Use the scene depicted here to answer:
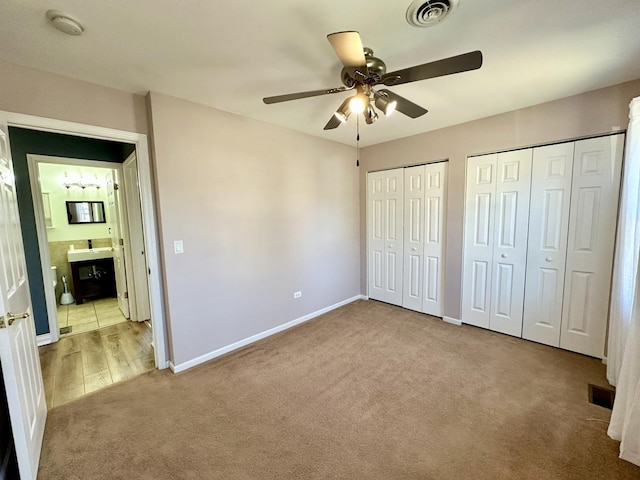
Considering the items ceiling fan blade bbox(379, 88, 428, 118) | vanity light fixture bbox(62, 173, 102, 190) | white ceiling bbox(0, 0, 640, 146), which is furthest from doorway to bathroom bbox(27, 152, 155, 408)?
ceiling fan blade bbox(379, 88, 428, 118)

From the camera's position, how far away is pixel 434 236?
353 cm

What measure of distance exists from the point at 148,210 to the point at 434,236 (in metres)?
3.25

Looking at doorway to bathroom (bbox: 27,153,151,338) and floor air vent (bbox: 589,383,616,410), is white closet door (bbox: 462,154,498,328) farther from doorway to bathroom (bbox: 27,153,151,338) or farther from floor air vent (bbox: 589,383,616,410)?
doorway to bathroom (bbox: 27,153,151,338)

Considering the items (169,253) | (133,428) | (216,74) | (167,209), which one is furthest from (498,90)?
(133,428)

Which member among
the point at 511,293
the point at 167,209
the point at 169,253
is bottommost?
the point at 511,293

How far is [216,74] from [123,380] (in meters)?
2.67

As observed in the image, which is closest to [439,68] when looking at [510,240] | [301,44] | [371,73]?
[371,73]

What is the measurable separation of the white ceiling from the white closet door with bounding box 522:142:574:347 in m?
0.64

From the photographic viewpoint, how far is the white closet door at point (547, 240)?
2602 millimetres

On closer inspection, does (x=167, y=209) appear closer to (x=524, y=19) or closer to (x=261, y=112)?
(x=261, y=112)

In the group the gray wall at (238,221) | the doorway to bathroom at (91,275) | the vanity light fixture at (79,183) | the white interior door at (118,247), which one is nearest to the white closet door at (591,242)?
the gray wall at (238,221)

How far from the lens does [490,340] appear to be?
2953mm

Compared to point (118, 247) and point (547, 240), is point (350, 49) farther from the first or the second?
point (118, 247)

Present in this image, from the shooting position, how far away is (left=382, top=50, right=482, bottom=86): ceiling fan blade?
4.09 ft
